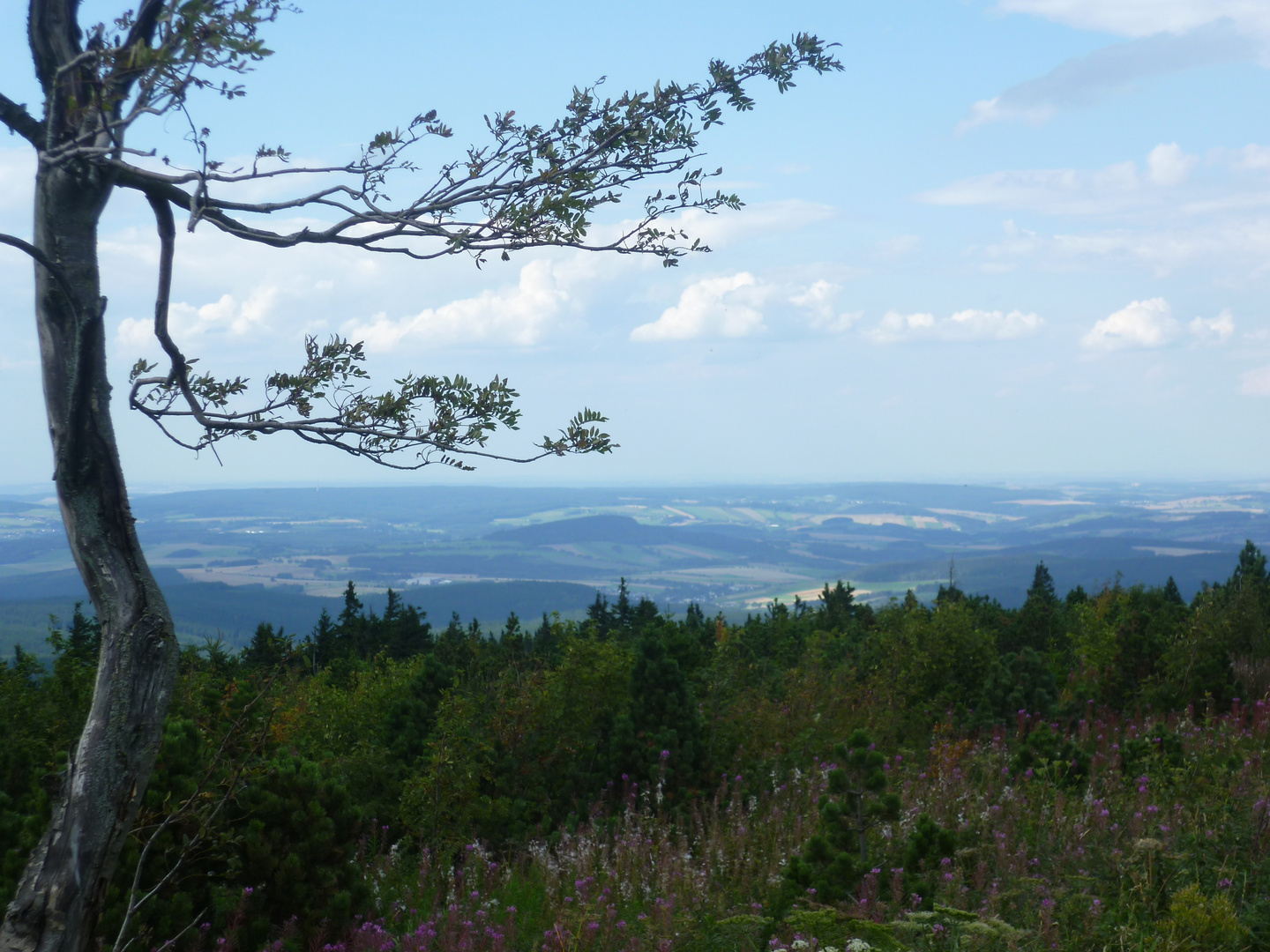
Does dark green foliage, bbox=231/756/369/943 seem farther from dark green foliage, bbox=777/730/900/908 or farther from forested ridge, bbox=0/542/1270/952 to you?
dark green foliage, bbox=777/730/900/908

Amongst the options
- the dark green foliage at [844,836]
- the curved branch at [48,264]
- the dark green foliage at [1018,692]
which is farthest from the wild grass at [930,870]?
the curved branch at [48,264]

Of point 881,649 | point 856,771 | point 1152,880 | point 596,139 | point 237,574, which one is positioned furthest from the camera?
point 237,574

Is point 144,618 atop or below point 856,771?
atop

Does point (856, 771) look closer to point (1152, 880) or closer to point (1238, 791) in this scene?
point (1152, 880)

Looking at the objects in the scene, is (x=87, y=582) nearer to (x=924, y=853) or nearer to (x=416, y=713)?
(x=924, y=853)

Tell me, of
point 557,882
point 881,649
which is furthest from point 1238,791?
point 881,649

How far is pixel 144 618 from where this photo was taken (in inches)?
137

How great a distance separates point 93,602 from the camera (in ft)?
11.2

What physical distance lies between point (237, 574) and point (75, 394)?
196 metres

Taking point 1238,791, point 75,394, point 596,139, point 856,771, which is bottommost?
point 1238,791

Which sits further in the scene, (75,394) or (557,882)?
A: (557,882)

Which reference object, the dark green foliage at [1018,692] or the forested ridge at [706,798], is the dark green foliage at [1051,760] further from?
the dark green foliage at [1018,692]

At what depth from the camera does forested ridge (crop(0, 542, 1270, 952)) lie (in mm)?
4918

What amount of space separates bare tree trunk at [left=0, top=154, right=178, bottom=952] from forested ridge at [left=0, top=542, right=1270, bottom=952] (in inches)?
8.8
